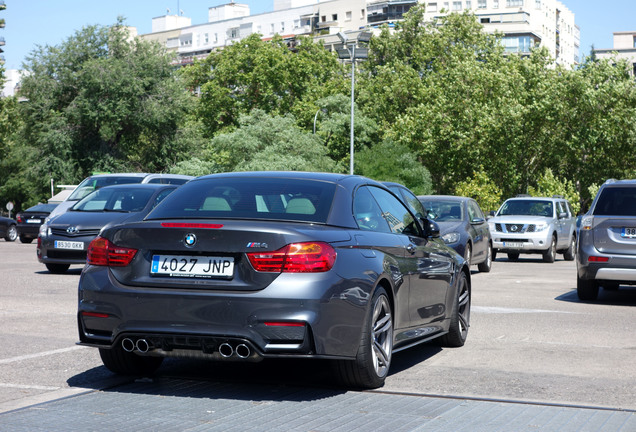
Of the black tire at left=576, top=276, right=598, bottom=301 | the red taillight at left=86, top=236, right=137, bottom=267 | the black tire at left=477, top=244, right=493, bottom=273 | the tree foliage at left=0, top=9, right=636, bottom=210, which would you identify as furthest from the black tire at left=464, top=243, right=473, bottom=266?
the tree foliage at left=0, top=9, right=636, bottom=210

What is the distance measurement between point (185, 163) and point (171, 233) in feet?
189

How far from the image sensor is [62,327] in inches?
403

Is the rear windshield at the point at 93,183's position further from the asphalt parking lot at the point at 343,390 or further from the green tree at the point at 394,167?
the green tree at the point at 394,167

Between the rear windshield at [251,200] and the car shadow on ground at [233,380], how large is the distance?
1.03 meters

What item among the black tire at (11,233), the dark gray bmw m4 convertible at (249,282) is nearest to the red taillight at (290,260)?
the dark gray bmw m4 convertible at (249,282)

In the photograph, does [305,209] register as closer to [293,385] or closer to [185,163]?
[293,385]

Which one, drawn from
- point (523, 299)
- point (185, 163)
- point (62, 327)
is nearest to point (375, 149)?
point (185, 163)

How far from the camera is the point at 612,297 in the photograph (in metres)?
15.7

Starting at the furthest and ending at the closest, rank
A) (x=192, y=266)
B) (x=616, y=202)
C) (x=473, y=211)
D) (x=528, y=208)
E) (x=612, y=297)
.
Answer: (x=528, y=208) → (x=473, y=211) → (x=612, y=297) → (x=616, y=202) → (x=192, y=266)

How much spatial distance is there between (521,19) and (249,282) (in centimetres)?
12694

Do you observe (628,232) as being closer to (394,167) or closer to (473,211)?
(473,211)

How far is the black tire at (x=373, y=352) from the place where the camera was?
22.2ft

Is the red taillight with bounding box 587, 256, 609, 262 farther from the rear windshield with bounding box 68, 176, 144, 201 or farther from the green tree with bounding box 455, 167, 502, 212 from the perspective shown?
the green tree with bounding box 455, 167, 502, 212

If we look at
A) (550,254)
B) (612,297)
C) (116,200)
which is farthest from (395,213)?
(550,254)
